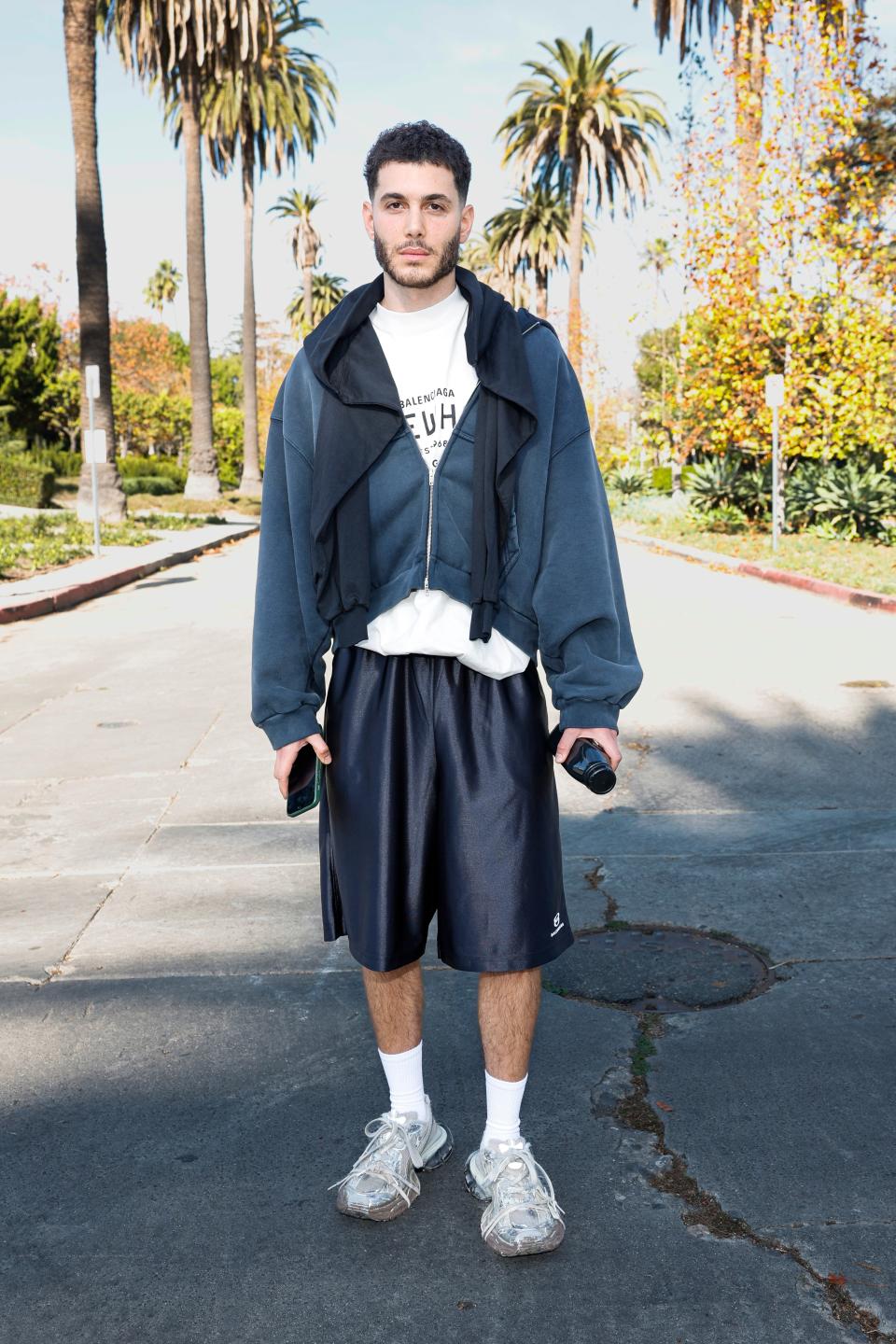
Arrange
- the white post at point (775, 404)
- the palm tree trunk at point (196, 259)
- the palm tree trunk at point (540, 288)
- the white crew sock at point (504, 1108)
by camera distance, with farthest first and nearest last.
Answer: the palm tree trunk at point (540, 288)
the palm tree trunk at point (196, 259)
the white post at point (775, 404)
the white crew sock at point (504, 1108)

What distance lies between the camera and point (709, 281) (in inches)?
848

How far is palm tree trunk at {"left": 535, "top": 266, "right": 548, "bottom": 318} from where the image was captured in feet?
200

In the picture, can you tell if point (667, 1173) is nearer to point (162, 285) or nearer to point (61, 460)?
point (61, 460)

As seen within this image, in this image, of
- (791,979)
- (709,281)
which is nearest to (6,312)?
(709,281)

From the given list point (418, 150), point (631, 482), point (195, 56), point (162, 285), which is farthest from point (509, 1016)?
point (162, 285)

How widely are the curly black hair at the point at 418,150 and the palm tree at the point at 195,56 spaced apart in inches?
1171

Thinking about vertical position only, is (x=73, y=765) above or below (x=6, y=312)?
below

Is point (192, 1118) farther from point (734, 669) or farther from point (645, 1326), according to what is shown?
point (734, 669)

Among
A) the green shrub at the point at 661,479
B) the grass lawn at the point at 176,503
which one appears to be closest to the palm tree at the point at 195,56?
the grass lawn at the point at 176,503

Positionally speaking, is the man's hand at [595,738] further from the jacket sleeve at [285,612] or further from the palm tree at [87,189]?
the palm tree at [87,189]

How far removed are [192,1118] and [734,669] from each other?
7.07 m

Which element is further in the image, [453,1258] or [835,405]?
[835,405]

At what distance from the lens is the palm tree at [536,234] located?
5894 cm

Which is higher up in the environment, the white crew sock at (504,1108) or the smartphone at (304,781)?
the smartphone at (304,781)
